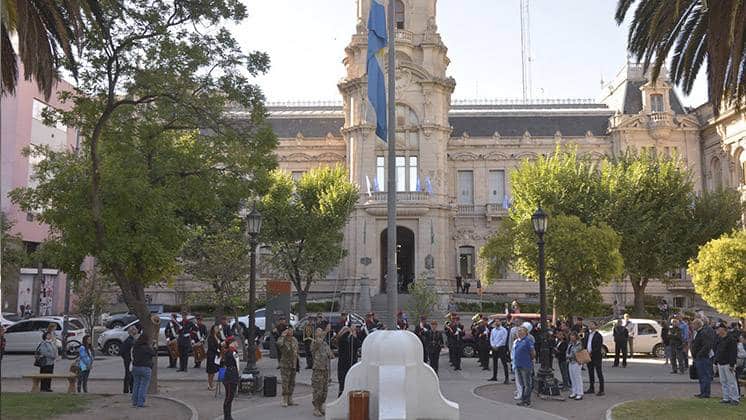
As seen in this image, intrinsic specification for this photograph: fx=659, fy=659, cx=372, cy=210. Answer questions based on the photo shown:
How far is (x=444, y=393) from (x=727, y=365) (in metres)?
6.82

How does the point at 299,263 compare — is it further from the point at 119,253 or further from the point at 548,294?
the point at 119,253

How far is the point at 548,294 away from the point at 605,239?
3484 millimetres

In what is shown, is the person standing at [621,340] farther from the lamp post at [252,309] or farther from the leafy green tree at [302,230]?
the leafy green tree at [302,230]

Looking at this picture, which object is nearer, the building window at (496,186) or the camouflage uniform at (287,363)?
the camouflage uniform at (287,363)

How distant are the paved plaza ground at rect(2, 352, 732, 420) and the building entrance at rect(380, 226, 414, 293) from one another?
22.9 metres

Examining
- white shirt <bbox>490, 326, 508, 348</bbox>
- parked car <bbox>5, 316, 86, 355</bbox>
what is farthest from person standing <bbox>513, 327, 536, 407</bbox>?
parked car <bbox>5, 316, 86, 355</bbox>

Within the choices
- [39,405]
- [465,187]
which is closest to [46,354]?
[39,405]

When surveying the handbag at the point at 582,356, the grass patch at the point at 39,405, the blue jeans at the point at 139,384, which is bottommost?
the grass patch at the point at 39,405

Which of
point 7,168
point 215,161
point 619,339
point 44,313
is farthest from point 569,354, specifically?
point 44,313

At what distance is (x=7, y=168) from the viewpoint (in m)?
36.6

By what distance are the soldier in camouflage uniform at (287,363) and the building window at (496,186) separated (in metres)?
40.6

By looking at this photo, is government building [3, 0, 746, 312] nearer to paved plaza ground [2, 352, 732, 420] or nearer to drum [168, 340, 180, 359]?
drum [168, 340, 180, 359]

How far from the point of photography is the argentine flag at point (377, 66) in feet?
48.1

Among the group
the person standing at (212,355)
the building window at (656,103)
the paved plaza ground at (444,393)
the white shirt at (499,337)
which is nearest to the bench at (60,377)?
the paved plaza ground at (444,393)
